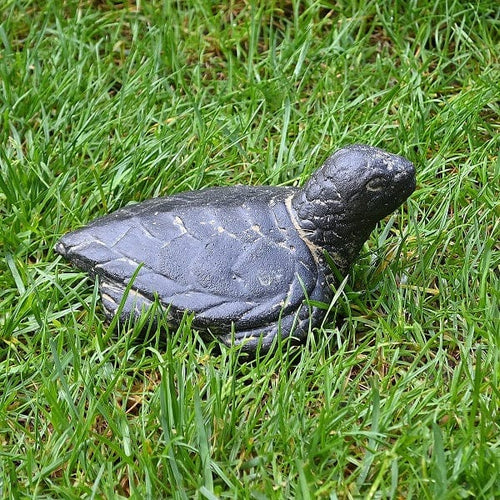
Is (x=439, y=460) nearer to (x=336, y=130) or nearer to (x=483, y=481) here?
(x=483, y=481)

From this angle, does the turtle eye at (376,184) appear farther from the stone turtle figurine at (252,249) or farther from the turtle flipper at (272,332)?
the turtle flipper at (272,332)

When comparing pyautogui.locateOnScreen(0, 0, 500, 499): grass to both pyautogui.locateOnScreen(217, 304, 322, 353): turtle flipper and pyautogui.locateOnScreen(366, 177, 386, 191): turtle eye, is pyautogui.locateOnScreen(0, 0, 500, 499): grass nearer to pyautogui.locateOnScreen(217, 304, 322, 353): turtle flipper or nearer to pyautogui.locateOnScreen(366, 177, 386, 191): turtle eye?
pyautogui.locateOnScreen(217, 304, 322, 353): turtle flipper

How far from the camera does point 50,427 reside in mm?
2850

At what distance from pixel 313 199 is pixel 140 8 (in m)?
1.92

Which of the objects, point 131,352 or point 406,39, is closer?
point 131,352

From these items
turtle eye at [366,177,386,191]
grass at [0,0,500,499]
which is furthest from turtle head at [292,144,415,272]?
grass at [0,0,500,499]

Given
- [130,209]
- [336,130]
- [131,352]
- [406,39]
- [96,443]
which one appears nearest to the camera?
[96,443]

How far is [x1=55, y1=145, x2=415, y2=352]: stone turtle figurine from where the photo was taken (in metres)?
2.91

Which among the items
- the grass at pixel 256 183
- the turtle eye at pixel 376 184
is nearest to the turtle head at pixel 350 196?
the turtle eye at pixel 376 184

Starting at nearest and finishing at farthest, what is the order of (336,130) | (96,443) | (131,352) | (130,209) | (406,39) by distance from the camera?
(96,443) → (131,352) → (130,209) → (336,130) → (406,39)

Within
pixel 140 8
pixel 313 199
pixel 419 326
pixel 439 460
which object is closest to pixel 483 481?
pixel 439 460

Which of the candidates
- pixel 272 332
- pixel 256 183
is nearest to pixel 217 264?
pixel 272 332

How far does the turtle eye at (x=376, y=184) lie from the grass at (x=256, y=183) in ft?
1.25

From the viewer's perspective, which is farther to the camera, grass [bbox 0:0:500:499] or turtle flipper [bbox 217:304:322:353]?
turtle flipper [bbox 217:304:322:353]
